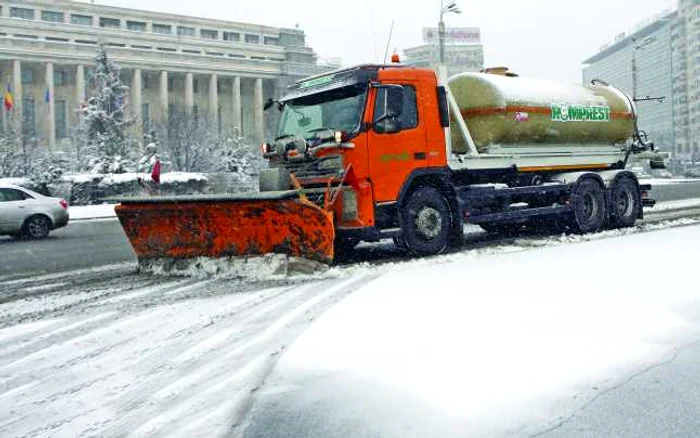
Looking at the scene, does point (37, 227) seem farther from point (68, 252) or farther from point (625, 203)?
point (625, 203)

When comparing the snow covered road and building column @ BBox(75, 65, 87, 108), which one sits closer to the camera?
the snow covered road

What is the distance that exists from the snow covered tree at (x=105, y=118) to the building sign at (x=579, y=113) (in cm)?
3253

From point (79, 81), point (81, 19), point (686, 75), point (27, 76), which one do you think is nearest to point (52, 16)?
point (81, 19)

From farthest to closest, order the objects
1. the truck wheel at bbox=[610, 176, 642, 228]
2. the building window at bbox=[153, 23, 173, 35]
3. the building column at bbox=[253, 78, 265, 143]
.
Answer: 1. the building window at bbox=[153, 23, 173, 35]
2. the building column at bbox=[253, 78, 265, 143]
3. the truck wheel at bbox=[610, 176, 642, 228]

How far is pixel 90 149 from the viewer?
42.0 meters

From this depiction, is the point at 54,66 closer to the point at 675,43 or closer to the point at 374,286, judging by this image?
the point at 374,286

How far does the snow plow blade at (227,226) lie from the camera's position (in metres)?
8.16

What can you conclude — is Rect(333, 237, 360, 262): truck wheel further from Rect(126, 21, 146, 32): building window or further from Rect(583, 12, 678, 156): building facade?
Rect(583, 12, 678, 156): building facade

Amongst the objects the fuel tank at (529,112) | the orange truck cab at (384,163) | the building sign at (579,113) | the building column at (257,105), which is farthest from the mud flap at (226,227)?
the building column at (257,105)

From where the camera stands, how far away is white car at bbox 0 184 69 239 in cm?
1695

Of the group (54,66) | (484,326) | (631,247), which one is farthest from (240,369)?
(54,66)

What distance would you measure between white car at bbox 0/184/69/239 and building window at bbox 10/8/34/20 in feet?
247

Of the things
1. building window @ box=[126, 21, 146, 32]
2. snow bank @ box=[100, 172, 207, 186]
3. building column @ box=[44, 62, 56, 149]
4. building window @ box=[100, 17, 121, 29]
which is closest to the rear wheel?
snow bank @ box=[100, 172, 207, 186]

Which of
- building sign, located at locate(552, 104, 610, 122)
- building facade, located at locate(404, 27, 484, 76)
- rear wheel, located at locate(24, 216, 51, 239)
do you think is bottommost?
rear wheel, located at locate(24, 216, 51, 239)
